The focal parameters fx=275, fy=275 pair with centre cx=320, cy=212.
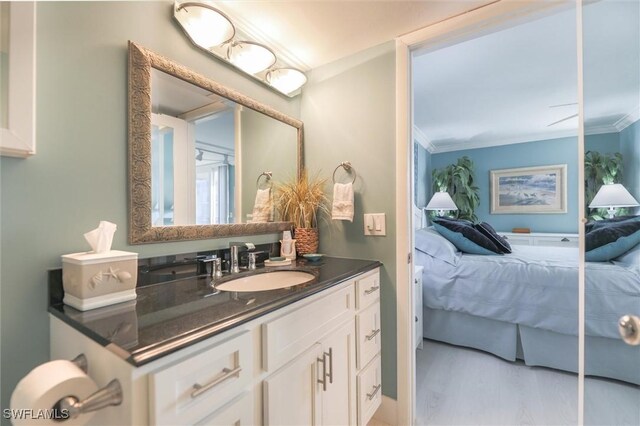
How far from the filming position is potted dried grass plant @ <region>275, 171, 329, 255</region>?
1.68 m

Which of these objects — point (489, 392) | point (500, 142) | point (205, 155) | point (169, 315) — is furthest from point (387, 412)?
point (500, 142)

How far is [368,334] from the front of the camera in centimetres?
137

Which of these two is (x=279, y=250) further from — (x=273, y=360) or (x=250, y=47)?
(x=250, y=47)

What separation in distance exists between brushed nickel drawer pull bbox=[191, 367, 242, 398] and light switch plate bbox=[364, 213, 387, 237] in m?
1.06

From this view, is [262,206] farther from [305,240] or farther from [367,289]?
[367,289]

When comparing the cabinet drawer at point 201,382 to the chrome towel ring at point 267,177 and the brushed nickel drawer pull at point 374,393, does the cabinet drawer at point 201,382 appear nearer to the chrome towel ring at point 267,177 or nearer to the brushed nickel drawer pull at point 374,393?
the brushed nickel drawer pull at point 374,393

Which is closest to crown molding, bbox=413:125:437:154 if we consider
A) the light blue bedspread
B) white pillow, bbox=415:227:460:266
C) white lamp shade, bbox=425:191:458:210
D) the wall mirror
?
white lamp shade, bbox=425:191:458:210

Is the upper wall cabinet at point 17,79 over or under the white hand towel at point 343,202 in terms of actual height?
over

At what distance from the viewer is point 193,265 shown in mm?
1205

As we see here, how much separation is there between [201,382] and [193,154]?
3.14ft

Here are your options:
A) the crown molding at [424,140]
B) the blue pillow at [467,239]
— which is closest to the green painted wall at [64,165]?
the blue pillow at [467,239]

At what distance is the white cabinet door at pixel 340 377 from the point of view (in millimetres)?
1060

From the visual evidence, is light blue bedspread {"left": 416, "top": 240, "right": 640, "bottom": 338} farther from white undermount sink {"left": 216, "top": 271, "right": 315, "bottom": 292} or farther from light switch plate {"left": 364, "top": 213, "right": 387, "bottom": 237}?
white undermount sink {"left": 216, "top": 271, "right": 315, "bottom": 292}

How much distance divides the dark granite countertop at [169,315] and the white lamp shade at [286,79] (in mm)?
1191
